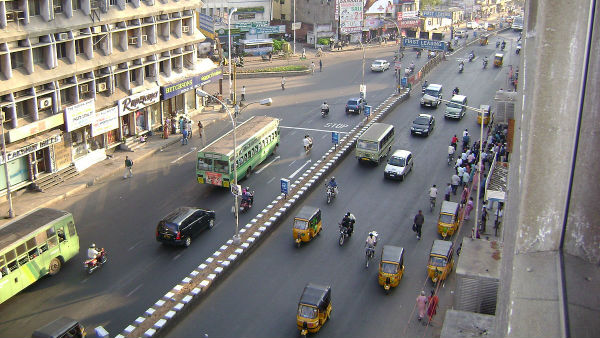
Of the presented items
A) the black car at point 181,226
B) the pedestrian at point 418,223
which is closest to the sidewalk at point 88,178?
the black car at point 181,226

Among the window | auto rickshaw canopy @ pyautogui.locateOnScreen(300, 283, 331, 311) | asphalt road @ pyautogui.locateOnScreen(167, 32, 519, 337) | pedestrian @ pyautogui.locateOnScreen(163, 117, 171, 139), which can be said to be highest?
the window

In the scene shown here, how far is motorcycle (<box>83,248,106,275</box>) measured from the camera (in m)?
33.7

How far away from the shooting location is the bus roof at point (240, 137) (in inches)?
1717

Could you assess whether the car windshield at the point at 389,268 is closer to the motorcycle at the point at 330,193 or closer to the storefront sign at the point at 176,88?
the motorcycle at the point at 330,193

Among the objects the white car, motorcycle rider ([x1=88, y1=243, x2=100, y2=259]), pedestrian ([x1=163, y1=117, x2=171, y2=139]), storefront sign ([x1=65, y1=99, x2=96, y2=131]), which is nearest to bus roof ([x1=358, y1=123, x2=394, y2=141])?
pedestrian ([x1=163, y1=117, x2=171, y2=139])

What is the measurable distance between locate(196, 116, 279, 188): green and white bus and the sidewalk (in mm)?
7805

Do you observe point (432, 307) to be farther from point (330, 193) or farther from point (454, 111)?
point (454, 111)

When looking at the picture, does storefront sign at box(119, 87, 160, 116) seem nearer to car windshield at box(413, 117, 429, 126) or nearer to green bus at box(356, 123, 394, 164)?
green bus at box(356, 123, 394, 164)

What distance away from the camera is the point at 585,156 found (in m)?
22.2

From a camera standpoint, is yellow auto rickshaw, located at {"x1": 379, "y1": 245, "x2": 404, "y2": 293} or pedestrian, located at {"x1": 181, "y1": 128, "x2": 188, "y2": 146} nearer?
yellow auto rickshaw, located at {"x1": 379, "y1": 245, "x2": 404, "y2": 293}

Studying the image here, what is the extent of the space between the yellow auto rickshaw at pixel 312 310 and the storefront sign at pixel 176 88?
3137cm

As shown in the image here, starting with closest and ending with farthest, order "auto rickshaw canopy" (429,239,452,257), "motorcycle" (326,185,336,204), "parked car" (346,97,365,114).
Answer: "auto rickshaw canopy" (429,239,452,257) → "motorcycle" (326,185,336,204) → "parked car" (346,97,365,114)

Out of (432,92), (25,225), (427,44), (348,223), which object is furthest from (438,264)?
(427,44)

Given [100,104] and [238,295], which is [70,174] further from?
[238,295]
